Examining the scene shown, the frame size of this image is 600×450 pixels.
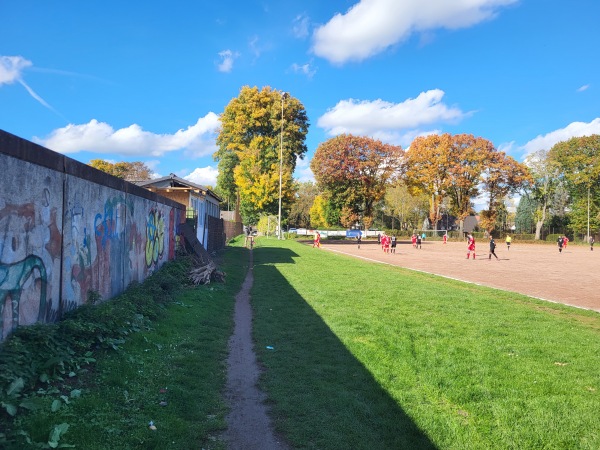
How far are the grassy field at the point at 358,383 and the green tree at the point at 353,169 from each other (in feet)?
139

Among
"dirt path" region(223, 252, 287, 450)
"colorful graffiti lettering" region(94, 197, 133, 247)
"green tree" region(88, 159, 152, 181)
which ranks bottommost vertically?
"dirt path" region(223, 252, 287, 450)

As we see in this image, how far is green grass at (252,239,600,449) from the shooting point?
12.3ft

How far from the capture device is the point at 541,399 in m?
4.40

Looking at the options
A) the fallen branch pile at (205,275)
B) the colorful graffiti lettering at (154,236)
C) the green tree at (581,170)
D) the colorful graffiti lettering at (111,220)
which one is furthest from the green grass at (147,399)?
the green tree at (581,170)

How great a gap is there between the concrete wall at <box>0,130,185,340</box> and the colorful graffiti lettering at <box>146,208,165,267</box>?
4.98 feet

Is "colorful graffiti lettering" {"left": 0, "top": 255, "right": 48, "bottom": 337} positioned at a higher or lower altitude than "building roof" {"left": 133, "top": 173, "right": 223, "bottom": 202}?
lower

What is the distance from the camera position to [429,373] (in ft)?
16.9

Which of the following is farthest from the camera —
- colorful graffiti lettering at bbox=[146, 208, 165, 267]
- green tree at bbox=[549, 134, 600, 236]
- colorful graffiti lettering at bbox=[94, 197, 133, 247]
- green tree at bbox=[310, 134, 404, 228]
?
green tree at bbox=[549, 134, 600, 236]

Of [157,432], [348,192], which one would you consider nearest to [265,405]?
[157,432]

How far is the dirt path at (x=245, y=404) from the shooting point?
11.8ft

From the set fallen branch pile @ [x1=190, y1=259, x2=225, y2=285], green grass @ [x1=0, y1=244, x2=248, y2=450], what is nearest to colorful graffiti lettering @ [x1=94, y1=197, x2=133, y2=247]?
green grass @ [x1=0, y1=244, x2=248, y2=450]

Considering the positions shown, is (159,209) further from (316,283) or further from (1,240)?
(1,240)

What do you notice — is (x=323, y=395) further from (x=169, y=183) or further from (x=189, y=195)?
(x=169, y=183)

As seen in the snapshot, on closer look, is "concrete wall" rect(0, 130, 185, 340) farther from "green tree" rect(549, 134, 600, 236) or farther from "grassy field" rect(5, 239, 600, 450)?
"green tree" rect(549, 134, 600, 236)
